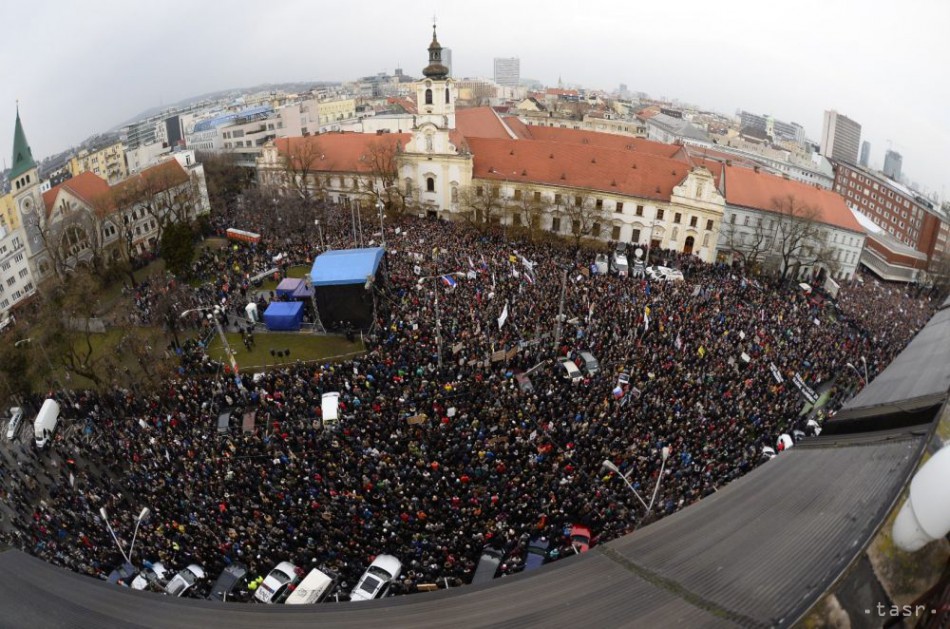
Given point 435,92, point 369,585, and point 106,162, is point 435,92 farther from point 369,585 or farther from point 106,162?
point 106,162

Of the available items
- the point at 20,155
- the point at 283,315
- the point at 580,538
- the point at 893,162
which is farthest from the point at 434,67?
the point at 893,162

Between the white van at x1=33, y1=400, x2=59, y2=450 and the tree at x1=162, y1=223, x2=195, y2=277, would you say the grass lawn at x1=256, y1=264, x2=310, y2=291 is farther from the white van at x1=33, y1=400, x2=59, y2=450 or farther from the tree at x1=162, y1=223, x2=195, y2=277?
the white van at x1=33, y1=400, x2=59, y2=450

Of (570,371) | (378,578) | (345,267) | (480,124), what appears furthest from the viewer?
(480,124)

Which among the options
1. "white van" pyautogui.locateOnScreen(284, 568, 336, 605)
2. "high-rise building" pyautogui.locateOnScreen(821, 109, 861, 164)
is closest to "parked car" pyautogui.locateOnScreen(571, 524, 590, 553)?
"white van" pyautogui.locateOnScreen(284, 568, 336, 605)

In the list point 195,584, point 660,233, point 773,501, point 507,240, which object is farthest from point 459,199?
point 773,501

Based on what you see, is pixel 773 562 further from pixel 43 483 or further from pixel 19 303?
pixel 19 303

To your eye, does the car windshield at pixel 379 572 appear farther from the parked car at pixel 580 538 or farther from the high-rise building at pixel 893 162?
the high-rise building at pixel 893 162

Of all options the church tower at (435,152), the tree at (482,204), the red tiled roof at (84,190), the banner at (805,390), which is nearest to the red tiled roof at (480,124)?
the church tower at (435,152)
